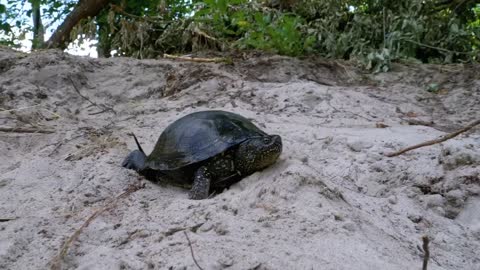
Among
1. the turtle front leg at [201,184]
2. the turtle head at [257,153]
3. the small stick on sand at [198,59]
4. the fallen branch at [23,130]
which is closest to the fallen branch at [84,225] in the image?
the turtle front leg at [201,184]

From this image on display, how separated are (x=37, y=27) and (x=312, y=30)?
6.63 m

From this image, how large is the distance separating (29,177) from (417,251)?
230cm

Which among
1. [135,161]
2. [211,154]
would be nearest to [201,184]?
[211,154]

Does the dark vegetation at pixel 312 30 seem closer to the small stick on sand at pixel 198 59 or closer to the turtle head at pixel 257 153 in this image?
the small stick on sand at pixel 198 59

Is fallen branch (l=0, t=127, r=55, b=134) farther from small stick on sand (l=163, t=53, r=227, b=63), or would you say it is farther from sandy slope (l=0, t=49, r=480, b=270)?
small stick on sand (l=163, t=53, r=227, b=63)

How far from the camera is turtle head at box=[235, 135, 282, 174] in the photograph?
114 inches

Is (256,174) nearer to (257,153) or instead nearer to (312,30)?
(257,153)

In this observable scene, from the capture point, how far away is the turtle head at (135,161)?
10.7 feet

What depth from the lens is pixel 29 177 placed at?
126 inches

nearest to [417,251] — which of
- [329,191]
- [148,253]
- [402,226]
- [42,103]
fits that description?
[402,226]

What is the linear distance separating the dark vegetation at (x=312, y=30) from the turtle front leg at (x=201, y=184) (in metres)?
2.70

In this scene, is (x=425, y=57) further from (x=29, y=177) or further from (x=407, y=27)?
(x=29, y=177)

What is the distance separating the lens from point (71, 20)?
7.46 meters

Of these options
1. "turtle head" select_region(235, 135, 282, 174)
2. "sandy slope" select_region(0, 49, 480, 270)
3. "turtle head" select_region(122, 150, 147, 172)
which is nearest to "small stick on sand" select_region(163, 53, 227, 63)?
"sandy slope" select_region(0, 49, 480, 270)
